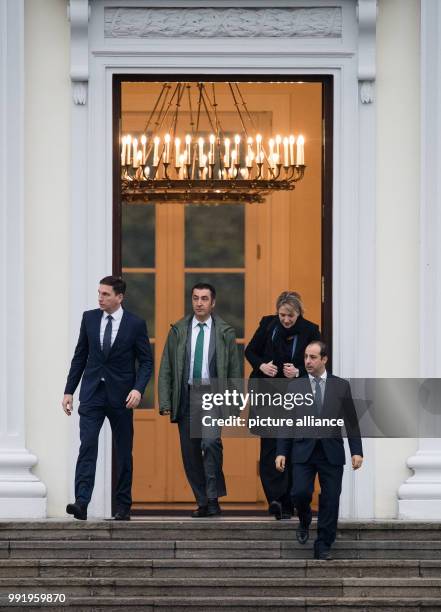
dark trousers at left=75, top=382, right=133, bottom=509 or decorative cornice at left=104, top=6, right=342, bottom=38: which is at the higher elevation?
decorative cornice at left=104, top=6, right=342, bottom=38

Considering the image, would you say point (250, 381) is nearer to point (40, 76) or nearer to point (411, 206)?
point (411, 206)

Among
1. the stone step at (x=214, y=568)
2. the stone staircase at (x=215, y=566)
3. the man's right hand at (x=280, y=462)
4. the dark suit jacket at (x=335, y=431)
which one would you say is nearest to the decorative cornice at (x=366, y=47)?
the dark suit jacket at (x=335, y=431)

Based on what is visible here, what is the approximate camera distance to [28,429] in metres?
15.7

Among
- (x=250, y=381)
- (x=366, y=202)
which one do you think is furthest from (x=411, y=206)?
(x=250, y=381)

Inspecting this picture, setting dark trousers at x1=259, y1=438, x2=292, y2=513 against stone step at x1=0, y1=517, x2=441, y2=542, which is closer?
Answer: stone step at x1=0, y1=517, x2=441, y2=542

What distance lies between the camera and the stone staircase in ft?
47.2

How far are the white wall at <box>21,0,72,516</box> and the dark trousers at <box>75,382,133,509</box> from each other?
1.99 feet

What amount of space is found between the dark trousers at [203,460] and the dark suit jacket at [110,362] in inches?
24.9

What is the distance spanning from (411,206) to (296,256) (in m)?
2.54

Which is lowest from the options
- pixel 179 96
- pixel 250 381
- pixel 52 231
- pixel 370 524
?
pixel 370 524

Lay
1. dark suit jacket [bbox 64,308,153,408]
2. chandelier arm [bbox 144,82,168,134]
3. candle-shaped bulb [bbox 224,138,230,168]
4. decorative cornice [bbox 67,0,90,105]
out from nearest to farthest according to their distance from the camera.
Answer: dark suit jacket [bbox 64,308,153,408] → decorative cornice [bbox 67,0,90,105] → candle-shaped bulb [bbox 224,138,230,168] → chandelier arm [bbox 144,82,168,134]

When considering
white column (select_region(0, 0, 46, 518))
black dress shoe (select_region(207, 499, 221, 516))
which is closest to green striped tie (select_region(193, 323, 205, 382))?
black dress shoe (select_region(207, 499, 221, 516))

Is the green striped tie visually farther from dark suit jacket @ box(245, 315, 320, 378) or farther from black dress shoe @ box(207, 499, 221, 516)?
black dress shoe @ box(207, 499, 221, 516)

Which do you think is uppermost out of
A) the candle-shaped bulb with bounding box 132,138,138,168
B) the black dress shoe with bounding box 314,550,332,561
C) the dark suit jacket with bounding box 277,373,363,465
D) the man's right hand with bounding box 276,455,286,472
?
the candle-shaped bulb with bounding box 132,138,138,168
